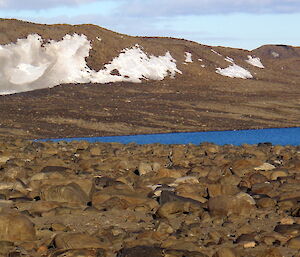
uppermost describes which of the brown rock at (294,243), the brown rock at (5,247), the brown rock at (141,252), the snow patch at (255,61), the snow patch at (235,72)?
the snow patch at (255,61)

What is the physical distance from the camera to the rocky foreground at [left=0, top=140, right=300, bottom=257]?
31.1 ft

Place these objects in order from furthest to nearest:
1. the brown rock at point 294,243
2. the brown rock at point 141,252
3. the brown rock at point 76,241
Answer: the brown rock at point 294,243 → the brown rock at point 76,241 → the brown rock at point 141,252

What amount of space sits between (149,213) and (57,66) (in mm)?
119282

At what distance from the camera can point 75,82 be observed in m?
126

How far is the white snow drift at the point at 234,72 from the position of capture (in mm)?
150250

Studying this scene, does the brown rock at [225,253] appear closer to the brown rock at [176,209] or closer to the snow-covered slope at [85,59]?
the brown rock at [176,209]

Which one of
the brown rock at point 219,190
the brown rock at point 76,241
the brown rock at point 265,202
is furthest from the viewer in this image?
the brown rock at point 219,190

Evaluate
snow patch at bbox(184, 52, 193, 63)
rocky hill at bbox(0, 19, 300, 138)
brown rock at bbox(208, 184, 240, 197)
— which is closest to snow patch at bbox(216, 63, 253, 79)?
rocky hill at bbox(0, 19, 300, 138)

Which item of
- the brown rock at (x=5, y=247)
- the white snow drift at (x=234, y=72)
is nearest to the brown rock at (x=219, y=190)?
the brown rock at (x=5, y=247)

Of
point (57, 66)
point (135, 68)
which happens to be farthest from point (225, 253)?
point (135, 68)

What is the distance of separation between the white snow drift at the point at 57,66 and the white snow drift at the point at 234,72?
16426 millimetres

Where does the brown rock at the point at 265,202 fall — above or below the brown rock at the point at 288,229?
below

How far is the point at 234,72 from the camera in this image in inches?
6048

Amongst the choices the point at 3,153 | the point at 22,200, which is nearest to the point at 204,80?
the point at 3,153
